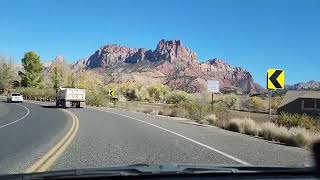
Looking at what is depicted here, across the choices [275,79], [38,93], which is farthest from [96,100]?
[275,79]

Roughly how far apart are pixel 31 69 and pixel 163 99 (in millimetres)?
28137

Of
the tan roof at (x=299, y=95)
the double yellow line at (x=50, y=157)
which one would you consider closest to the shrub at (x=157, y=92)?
the tan roof at (x=299, y=95)

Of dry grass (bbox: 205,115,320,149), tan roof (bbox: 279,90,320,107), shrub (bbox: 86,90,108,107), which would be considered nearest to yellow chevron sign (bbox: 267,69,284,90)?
dry grass (bbox: 205,115,320,149)

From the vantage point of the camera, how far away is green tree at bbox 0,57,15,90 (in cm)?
11756

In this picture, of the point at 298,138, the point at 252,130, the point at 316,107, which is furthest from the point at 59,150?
the point at 316,107

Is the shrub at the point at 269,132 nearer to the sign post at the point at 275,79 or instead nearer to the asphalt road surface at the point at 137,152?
the sign post at the point at 275,79

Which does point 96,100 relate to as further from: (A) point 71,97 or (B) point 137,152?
(B) point 137,152

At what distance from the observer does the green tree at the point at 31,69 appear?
361ft

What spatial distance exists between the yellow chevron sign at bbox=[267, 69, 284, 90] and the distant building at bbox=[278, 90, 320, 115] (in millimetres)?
36357

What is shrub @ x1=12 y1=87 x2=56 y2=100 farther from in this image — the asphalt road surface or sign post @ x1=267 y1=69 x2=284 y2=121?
the asphalt road surface

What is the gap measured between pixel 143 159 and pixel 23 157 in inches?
117

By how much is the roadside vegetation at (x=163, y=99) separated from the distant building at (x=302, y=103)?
7.66 m

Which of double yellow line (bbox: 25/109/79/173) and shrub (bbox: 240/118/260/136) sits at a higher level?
shrub (bbox: 240/118/260/136)

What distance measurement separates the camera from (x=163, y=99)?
108562mm
